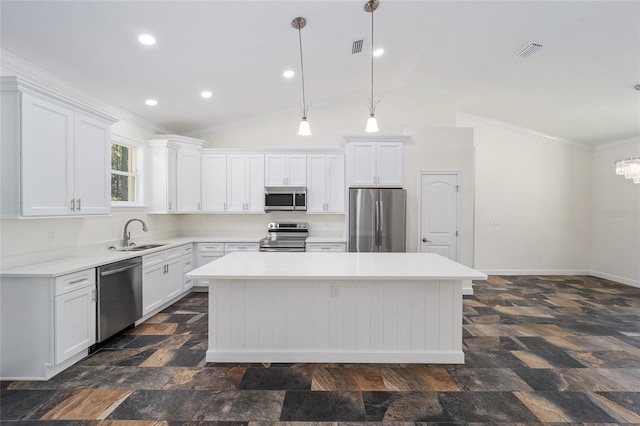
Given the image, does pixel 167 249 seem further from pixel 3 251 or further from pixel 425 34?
pixel 425 34

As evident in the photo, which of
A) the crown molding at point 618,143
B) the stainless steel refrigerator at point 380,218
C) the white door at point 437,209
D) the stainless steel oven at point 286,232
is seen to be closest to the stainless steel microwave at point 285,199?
the stainless steel oven at point 286,232

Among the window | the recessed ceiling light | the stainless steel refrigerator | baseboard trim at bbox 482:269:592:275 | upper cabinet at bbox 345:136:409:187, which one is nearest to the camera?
the recessed ceiling light

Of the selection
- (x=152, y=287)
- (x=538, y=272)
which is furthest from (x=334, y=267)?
(x=538, y=272)

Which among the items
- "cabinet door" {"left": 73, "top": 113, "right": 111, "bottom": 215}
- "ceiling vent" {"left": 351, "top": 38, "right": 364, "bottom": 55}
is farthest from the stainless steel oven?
"ceiling vent" {"left": 351, "top": 38, "right": 364, "bottom": 55}

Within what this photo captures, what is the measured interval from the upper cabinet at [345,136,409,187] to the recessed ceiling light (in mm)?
2907

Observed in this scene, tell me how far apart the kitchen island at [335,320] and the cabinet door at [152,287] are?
4.82 feet

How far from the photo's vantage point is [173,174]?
4.68 m

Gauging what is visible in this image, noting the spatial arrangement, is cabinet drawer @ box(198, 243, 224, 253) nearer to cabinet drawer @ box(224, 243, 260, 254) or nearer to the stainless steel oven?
cabinet drawer @ box(224, 243, 260, 254)

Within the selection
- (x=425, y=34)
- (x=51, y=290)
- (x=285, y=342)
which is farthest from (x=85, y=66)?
(x=425, y=34)

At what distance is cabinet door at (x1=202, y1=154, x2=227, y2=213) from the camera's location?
5047mm

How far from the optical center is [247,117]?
5289 mm

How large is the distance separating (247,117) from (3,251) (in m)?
3.85

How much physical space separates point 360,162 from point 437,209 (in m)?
1.56

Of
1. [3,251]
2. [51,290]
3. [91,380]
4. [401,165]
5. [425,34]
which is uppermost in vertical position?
[425,34]
